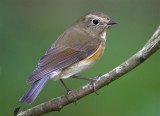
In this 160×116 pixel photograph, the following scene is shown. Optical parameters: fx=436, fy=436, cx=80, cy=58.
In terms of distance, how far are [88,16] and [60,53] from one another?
0.84 metres

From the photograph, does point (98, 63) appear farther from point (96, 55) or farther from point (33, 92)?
point (33, 92)

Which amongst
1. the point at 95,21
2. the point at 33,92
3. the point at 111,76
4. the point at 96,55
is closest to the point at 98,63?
the point at 95,21

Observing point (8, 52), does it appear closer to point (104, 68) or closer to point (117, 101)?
point (104, 68)

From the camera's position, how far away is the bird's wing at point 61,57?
16.4 ft

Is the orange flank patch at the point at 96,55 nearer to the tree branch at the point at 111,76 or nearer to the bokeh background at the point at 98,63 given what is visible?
the bokeh background at the point at 98,63

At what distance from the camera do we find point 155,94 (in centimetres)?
513

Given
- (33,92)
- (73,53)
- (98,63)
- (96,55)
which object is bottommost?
(98,63)

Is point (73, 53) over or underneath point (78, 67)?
over

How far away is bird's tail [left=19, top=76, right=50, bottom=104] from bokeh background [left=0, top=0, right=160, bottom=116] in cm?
96

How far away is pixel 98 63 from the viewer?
6668mm

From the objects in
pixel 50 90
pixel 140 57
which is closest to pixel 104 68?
pixel 50 90

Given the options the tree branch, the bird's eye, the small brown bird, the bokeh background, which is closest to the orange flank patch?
the small brown bird

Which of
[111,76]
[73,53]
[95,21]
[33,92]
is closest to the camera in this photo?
[111,76]

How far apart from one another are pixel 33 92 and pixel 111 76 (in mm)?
907
